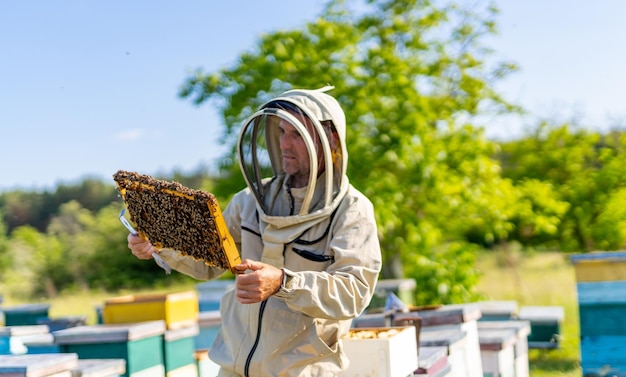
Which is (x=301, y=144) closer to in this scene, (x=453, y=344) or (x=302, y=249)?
(x=302, y=249)

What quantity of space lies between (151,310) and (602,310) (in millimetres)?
3138

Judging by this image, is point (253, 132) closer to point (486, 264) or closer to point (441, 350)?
point (441, 350)

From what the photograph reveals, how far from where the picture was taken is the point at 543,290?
11.9 m

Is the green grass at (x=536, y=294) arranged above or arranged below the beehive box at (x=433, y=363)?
below

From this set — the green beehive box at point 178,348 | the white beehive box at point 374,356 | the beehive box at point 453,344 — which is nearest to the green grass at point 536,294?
the beehive box at point 453,344

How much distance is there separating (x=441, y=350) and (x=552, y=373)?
383cm

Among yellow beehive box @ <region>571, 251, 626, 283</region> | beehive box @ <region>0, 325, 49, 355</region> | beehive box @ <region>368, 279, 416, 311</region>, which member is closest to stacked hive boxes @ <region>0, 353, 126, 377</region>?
beehive box @ <region>0, 325, 49, 355</region>

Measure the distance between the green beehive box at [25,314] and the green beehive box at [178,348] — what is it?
10.1ft

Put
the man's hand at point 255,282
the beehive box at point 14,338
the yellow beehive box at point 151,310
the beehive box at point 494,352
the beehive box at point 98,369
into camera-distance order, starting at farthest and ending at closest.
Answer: the yellow beehive box at point 151,310 < the beehive box at point 14,338 < the beehive box at point 494,352 < the beehive box at point 98,369 < the man's hand at point 255,282

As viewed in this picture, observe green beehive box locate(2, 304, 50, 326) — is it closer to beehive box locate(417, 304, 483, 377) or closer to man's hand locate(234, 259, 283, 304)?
beehive box locate(417, 304, 483, 377)

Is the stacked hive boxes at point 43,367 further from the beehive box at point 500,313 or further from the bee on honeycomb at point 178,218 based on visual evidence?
the beehive box at point 500,313

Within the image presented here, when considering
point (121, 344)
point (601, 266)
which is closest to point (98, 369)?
point (121, 344)

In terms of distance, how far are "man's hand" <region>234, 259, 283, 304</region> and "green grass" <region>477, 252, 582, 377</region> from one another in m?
5.27

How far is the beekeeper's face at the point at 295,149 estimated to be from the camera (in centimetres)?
242
